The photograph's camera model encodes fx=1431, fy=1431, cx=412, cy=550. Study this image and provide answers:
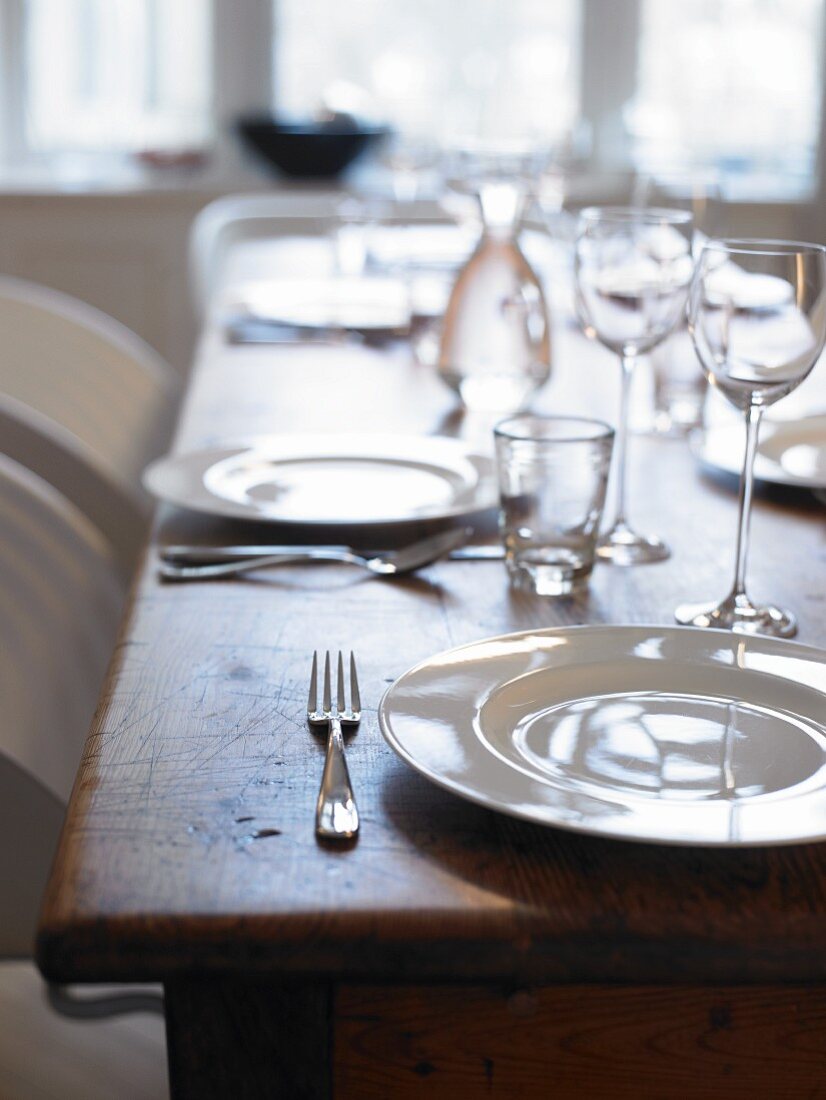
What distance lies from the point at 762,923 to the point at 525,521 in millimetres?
401

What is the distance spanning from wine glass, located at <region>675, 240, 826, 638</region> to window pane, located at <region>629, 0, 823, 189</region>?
317 centimetres

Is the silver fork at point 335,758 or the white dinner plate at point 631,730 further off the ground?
the white dinner plate at point 631,730

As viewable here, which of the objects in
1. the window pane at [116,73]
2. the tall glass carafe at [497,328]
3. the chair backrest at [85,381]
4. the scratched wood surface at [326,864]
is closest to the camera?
the scratched wood surface at [326,864]

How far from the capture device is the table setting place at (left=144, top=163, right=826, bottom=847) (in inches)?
22.3

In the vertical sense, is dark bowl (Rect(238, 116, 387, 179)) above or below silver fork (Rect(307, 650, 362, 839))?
above

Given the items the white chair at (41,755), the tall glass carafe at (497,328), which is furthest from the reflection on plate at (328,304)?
the white chair at (41,755)

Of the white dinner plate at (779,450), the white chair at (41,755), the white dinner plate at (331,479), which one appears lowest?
the white chair at (41,755)

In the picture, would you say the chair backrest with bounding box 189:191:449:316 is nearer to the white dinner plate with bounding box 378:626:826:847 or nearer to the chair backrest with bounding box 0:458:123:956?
the chair backrest with bounding box 0:458:123:956

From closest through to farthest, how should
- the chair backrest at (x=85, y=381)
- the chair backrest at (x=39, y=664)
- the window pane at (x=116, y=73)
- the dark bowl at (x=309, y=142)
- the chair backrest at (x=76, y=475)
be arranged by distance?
the chair backrest at (x=39, y=664) < the chair backrest at (x=76, y=475) < the chair backrest at (x=85, y=381) < the dark bowl at (x=309, y=142) < the window pane at (x=116, y=73)

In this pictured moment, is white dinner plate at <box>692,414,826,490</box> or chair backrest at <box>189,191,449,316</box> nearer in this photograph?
white dinner plate at <box>692,414,826,490</box>

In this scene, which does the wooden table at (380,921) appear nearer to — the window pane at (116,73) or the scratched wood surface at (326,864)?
the scratched wood surface at (326,864)

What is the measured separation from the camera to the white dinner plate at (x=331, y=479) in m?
0.97

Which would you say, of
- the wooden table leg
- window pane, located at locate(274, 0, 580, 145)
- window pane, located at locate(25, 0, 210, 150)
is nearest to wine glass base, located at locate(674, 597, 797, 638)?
the wooden table leg

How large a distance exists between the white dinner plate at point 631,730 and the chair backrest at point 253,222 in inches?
70.5
